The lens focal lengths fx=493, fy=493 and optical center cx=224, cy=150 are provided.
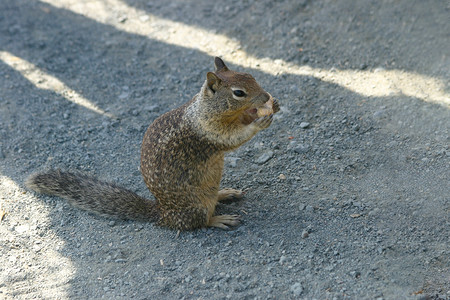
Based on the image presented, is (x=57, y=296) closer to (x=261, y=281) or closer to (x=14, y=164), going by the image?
(x=261, y=281)

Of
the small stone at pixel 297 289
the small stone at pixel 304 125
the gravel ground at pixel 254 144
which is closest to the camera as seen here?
the small stone at pixel 297 289

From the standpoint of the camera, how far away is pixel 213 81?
3861 mm

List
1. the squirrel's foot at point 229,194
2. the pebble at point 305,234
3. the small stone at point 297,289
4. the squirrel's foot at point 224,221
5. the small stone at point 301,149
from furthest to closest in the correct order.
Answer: the small stone at point 301,149
the squirrel's foot at point 229,194
the squirrel's foot at point 224,221
the pebble at point 305,234
the small stone at point 297,289

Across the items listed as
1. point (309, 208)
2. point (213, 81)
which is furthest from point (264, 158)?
point (213, 81)

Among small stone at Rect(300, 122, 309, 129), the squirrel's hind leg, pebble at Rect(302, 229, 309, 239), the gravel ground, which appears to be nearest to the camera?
the gravel ground

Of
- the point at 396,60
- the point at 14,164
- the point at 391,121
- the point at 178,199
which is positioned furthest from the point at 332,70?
the point at 14,164

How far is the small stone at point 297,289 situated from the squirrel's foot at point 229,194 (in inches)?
49.6

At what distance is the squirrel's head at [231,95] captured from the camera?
3.83 m

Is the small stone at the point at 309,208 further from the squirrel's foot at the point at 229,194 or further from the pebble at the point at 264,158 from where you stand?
the pebble at the point at 264,158

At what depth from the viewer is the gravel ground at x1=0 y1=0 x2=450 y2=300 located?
145 inches

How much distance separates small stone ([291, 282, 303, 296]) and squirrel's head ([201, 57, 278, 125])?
1372 millimetres

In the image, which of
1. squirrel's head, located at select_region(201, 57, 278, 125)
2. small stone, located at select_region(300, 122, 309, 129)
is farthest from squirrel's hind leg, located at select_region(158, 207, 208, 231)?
small stone, located at select_region(300, 122, 309, 129)

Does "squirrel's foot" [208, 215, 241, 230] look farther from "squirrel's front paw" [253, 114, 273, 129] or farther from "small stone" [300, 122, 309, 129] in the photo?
"small stone" [300, 122, 309, 129]

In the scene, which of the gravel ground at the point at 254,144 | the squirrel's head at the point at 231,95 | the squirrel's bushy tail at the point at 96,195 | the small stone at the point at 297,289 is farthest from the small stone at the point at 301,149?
the small stone at the point at 297,289
